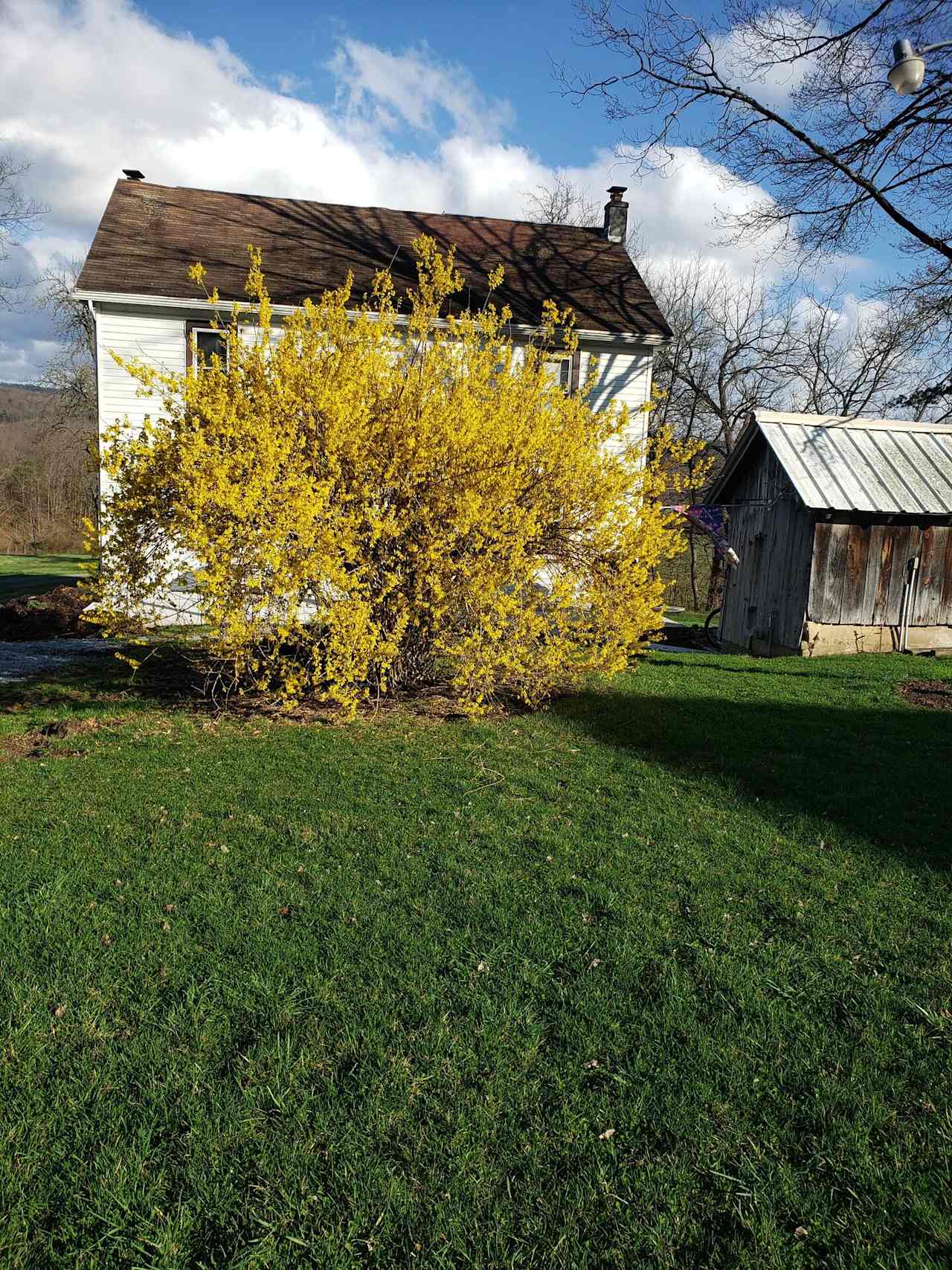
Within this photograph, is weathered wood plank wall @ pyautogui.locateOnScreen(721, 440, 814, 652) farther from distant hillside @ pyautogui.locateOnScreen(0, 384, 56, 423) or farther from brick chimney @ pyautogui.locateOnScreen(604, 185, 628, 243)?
distant hillside @ pyautogui.locateOnScreen(0, 384, 56, 423)

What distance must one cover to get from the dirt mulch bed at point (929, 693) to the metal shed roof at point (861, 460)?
3283 mm

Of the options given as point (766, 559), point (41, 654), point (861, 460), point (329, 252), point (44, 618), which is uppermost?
point (329, 252)

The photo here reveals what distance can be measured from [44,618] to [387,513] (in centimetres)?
816

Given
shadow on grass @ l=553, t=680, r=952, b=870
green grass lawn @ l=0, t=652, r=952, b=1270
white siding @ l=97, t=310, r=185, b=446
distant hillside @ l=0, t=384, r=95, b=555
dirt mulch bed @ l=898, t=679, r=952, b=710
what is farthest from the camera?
distant hillside @ l=0, t=384, r=95, b=555

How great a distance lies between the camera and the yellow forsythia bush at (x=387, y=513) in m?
6.67

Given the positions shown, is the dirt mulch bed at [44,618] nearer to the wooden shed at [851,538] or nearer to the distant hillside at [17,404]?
the wooden shed at [851,538]

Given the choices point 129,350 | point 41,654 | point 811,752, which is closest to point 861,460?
point 811,752

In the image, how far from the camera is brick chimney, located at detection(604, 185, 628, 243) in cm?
1792

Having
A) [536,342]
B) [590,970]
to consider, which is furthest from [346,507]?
[536,342]

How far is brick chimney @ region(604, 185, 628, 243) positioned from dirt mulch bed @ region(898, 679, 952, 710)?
1237cm

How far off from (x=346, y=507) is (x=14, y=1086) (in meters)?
5.43

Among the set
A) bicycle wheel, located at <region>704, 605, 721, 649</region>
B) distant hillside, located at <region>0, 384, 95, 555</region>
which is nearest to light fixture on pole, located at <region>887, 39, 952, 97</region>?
bicycle wheel, located at <region>704, 605, 721, 649</region>

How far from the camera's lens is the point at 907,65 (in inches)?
302

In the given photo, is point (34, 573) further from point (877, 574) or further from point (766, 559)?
point (877, 574)
